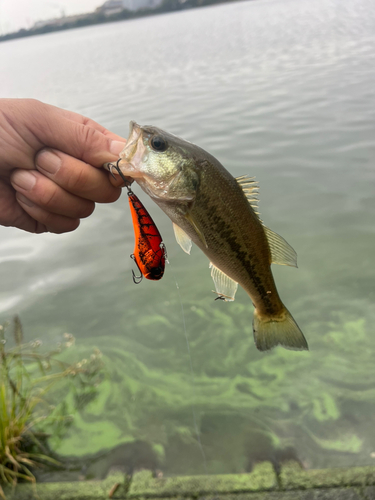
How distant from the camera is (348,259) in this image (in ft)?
19.1

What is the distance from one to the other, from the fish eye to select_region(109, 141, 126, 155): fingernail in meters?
0.30

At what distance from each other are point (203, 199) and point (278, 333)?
96 cm

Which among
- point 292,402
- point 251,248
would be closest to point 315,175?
point 292,402

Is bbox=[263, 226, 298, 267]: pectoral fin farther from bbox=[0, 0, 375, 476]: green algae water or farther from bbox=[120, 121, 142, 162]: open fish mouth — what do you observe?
bbox=[0, 0, 375, 476]: green algae water

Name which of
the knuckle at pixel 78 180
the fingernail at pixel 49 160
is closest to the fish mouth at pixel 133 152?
the knuckle at pixel 78 180

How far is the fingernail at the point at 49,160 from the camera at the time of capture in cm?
231

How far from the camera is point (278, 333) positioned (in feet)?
7.75

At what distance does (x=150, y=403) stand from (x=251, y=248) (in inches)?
109

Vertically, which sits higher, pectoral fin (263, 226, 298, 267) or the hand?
the hand

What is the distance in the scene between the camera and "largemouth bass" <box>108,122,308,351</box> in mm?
2068

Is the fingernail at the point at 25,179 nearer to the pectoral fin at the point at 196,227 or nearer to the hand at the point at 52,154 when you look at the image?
the hand at the point at 52,154

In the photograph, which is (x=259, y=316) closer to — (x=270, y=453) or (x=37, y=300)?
(x=270, y=453)

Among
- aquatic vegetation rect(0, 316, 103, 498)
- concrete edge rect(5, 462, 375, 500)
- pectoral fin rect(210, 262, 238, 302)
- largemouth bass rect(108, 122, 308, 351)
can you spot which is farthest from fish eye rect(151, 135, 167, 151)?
concrete edge rect(5, 462, 375, 500)

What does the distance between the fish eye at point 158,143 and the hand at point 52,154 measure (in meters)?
0.32
